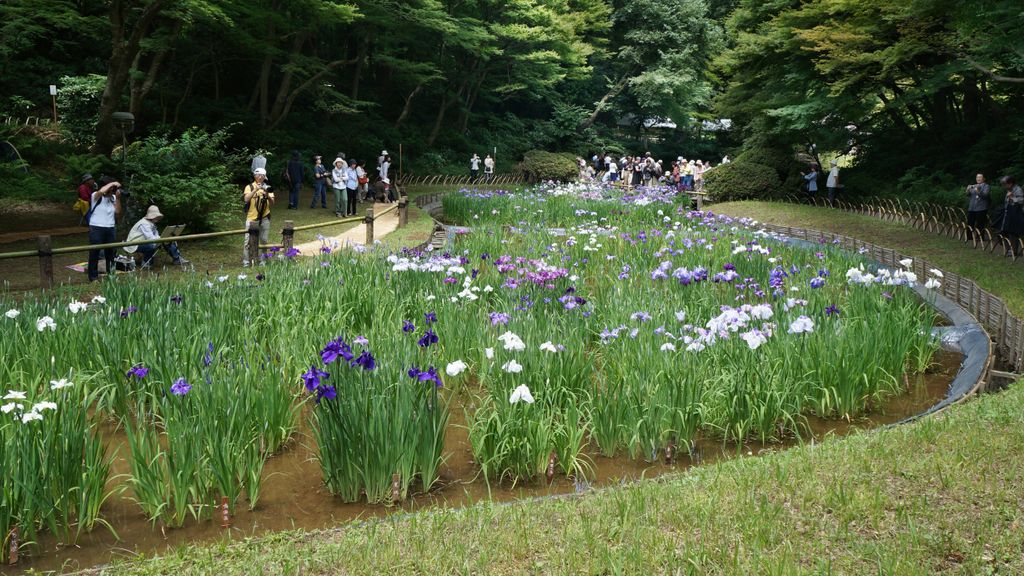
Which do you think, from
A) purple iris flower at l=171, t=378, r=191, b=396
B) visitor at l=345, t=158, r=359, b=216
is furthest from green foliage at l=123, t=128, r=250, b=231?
purple iris flower at l=171, t=378, r=191, b=396

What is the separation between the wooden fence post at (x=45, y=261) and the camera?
891 cm

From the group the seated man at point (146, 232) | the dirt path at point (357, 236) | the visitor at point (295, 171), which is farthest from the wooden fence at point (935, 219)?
the visitor at point (295, 171)

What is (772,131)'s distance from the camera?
2277 cm

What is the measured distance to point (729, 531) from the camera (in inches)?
136

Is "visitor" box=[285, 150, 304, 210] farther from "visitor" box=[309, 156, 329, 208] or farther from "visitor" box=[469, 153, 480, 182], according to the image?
"visitor" box=[469, 153, 480, 182]

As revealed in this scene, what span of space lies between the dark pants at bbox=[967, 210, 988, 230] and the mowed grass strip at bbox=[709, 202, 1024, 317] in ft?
1.34

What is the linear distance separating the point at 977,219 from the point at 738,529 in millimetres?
13505

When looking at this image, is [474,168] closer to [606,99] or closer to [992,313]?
[606,99]

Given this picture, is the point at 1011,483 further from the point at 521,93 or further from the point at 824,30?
the point at 521,93

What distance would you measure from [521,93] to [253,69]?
52.2ft

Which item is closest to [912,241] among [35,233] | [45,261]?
[45,261]

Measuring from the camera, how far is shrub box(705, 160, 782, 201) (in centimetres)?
2444

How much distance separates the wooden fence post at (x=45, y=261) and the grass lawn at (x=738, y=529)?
21.6 feet

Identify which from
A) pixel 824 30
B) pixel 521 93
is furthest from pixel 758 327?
pixel 521 93
